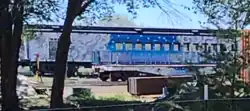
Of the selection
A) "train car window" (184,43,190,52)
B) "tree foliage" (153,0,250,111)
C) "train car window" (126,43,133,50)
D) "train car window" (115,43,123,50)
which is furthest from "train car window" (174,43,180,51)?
"tree foliage" (153,0,250,111)

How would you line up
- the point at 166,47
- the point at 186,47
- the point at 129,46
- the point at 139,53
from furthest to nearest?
the point at 166,47, the point at 139,53, the point at 129,46, the point at 186,47

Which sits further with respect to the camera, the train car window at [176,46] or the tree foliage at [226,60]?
the train car window at [176,46]

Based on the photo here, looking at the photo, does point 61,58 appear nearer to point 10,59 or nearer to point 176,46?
point 10,59

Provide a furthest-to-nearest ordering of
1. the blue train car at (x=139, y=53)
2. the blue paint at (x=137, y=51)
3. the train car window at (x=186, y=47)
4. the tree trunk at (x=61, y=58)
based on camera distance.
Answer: the blue paint at (x=137, y=51) < the blue train car at (x=139, y=53) < the train car window at (x=186, y=47) < the tree trunk at (x=61, y=58)

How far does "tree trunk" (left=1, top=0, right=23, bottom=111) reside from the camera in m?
16.6

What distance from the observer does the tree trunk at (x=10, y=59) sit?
1661 centimetres

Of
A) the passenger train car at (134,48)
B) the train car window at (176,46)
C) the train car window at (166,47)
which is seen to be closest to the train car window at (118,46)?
the passenger train car at (134,48)

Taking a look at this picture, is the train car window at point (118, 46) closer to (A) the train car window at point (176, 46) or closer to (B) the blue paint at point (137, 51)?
(B) the blue paint at point (137, 51)

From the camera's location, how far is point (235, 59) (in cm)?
1736

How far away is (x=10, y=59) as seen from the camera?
1708 centimetres

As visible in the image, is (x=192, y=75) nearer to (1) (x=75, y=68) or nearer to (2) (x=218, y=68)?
(2) (x=218, y=68)

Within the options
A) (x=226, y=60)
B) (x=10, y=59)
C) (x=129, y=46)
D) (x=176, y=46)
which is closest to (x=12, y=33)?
(x=10, y=59)

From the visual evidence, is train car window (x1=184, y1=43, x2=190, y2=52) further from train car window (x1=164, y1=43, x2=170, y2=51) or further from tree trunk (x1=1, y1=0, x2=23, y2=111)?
tree trunk (x1=1, y1=0, x2=23, y2=111)

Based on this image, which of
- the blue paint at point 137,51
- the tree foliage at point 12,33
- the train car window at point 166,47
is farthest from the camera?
the train car window at point 166,47
